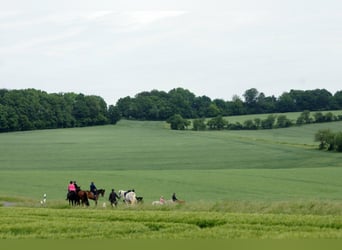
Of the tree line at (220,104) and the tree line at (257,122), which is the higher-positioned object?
the tree line at (220,104)

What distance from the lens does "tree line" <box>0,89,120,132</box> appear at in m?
112

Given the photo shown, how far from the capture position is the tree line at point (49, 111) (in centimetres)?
11169

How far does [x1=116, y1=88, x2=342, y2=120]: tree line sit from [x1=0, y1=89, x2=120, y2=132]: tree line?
11.6m

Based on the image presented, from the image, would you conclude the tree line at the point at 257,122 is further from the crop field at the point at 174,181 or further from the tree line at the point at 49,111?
the tree line at the point at 49,111

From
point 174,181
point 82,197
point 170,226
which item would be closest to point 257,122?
point 174,181

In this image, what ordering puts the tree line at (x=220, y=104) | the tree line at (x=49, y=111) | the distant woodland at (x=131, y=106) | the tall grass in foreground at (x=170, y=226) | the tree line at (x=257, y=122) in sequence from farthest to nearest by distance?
the tree line at (x=220, y=104), the distant woodland at (x=131, y=106), the tree line at (x=49, y=111), the tree line at (x=257, y=122), the tall grass in foreground at (x=170, y=226)

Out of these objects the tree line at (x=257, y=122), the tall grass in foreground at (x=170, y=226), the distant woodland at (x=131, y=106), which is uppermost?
the distant woodland at (x=131, y=106)

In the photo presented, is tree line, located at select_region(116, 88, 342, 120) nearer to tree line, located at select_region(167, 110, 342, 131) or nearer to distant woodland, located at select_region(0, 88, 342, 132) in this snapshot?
distant woodland, located at select_region(0, 88, 342, 132)

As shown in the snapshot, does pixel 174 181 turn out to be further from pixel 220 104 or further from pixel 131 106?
pixel 220 104

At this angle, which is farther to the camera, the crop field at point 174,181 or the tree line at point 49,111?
the tree line at point 49,111

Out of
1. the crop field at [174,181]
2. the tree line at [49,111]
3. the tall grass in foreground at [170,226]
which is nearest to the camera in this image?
the tall grass in foreground at [170,226]

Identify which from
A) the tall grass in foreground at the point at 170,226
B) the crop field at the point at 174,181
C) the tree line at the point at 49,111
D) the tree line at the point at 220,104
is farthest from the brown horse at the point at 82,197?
the tree line at the point at 220,104

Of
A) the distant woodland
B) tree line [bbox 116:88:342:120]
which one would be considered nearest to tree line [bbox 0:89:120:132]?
the distant woodland

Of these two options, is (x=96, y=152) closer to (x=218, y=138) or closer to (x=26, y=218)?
(x=218, y=138)
